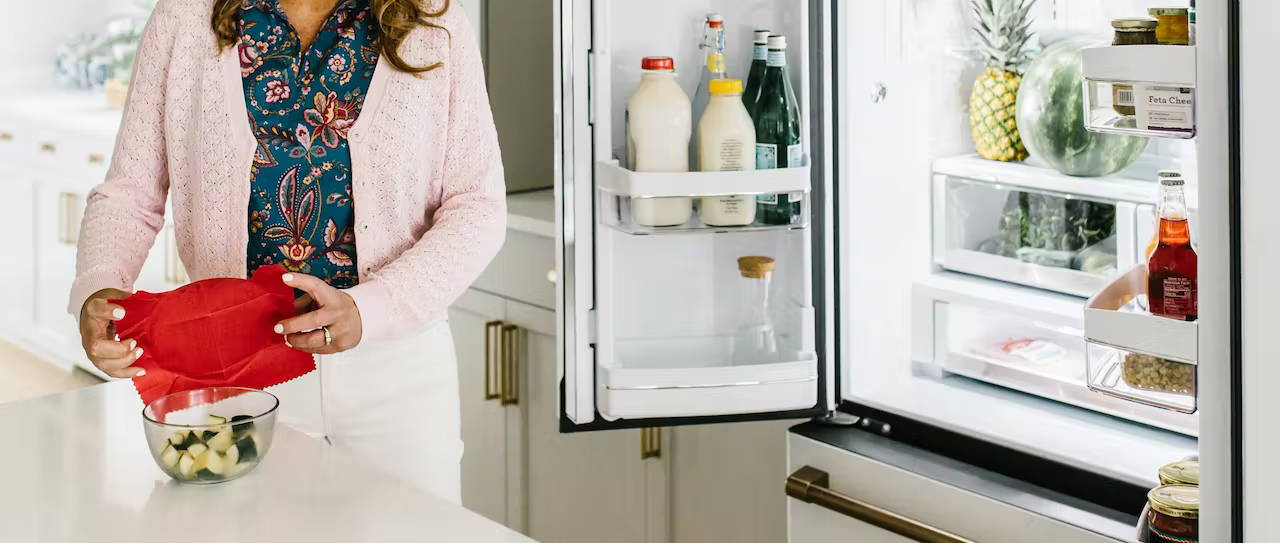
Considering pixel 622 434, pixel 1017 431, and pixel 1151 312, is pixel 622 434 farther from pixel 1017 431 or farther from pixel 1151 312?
pixel 1151 312

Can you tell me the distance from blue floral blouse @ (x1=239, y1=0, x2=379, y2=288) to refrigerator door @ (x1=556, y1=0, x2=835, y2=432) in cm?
29

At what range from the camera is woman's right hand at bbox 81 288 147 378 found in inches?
47.3

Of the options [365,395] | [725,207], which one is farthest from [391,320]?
[725,207]

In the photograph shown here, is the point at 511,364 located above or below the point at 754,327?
below

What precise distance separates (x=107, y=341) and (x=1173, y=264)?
107 centimetres

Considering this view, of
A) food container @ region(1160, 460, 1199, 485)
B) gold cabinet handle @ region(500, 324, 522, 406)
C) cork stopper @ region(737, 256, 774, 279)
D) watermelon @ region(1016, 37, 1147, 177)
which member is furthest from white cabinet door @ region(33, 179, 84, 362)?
food container @ region(1160, 460, 1199, 485)

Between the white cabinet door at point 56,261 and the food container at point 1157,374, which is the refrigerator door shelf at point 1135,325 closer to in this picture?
the food container at point 1157,374

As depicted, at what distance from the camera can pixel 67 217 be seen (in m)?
4.02

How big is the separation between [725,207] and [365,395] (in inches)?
20.8

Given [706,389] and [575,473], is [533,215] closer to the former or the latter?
[575,473]

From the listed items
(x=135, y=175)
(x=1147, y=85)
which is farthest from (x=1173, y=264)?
(x=135, y=175)

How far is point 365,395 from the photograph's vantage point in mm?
1448

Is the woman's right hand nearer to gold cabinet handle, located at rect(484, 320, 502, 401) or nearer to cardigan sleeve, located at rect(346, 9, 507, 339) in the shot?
cardigan sleeve, located at rect(346, 9, 507, 339)

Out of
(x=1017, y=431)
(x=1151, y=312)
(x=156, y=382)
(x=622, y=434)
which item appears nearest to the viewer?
(x=156, y=382)
